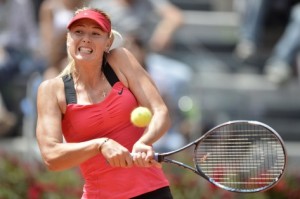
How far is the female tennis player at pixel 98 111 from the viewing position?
14.5 feet

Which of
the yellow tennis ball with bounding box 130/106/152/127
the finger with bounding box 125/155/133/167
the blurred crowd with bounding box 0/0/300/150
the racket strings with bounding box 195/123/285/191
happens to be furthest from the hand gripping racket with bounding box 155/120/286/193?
the blurred crowd with bounding box 0/0/300/150

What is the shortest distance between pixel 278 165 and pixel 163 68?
3.92 meters

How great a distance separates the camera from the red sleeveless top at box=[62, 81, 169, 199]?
4.48 meters

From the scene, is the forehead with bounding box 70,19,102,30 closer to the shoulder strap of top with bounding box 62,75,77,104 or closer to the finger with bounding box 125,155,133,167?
the shoulder strap of top with bounding box 62,75,77,104

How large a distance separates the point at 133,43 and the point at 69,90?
3.28 metres

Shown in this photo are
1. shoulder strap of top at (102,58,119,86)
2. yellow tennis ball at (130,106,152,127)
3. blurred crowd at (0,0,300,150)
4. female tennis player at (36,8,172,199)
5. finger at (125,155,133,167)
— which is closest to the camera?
finger at (125,155,133,167)

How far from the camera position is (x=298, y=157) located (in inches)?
344

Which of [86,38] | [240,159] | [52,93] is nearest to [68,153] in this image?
[52,93]

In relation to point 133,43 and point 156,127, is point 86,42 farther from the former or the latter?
point 133,43

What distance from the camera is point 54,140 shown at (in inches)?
172

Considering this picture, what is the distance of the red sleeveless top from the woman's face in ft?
0.75

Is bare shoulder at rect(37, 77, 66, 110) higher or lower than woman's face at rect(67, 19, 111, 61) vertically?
lower

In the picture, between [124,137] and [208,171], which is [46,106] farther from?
[208,171]

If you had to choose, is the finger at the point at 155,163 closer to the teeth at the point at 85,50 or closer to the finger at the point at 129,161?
the finger at the point at 129,161
